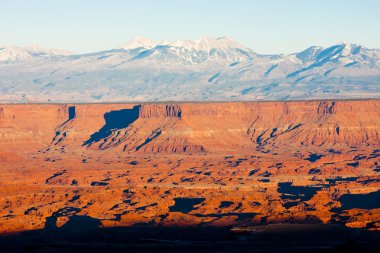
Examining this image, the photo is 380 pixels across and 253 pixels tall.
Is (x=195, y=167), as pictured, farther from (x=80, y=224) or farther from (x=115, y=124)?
(x=80, y=224)

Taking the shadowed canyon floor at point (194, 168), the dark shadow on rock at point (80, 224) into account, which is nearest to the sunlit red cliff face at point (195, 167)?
the shadowed canyon floor at point (194, 168)

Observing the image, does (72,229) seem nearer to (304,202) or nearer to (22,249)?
(22,249)

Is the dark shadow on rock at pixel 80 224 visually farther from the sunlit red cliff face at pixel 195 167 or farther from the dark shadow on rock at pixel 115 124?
the dark shadow on rock at pixel 115 124

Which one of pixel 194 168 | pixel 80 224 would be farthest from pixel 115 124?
pixel 80 224

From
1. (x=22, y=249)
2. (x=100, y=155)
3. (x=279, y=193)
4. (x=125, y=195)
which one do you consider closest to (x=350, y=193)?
(x=279, y=193)

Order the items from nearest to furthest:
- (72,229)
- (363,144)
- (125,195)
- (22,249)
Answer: (22,249), (72,229), (125,195), (363,144)

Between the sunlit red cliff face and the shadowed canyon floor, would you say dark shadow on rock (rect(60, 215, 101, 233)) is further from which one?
the sunlit red cliff face
